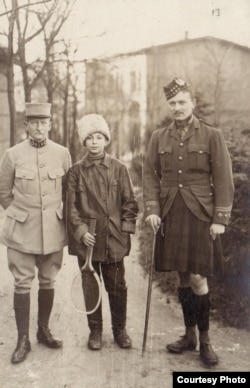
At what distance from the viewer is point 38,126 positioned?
314cm

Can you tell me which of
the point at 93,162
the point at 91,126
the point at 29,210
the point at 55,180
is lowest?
the point at 29,210

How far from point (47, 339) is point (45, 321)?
5.1 inches

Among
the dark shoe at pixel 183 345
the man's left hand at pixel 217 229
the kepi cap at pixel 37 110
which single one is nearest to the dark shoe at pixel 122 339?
the dark shoe at pixel 183 345

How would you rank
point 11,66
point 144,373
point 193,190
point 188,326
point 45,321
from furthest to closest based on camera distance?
point 11,66 → point 45,321 → point 188,326 → point 193,190 → point 144,373

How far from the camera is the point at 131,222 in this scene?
3176 mm

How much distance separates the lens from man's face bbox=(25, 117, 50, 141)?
3123 millimetres

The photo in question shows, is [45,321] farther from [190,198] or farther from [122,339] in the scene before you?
[190,198]

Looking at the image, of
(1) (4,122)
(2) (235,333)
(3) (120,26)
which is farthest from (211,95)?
(2) (235,333)

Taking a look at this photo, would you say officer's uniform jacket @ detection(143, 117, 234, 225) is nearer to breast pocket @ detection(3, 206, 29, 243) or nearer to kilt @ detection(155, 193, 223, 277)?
kilt @ detection(155, 193, 223, 277)

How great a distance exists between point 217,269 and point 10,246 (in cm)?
146

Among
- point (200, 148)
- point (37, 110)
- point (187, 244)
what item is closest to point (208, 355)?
point (187, 244)

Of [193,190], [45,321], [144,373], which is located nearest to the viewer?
[144,373]

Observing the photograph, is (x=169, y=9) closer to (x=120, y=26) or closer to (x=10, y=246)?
(x=120, y=26)

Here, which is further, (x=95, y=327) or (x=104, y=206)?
(x=95, y=327)
